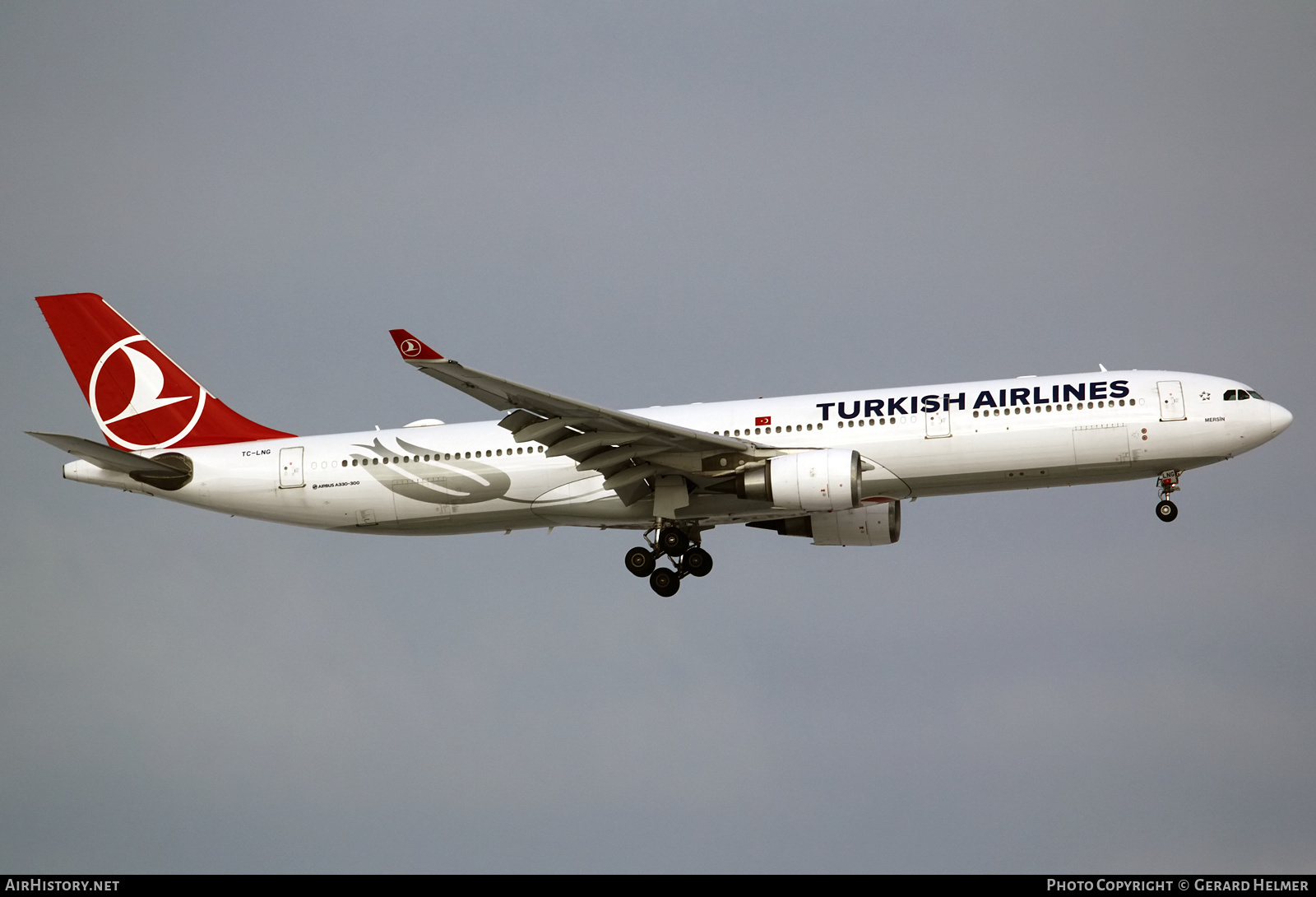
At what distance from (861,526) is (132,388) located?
21043 millimetres

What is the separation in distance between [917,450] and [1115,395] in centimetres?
508

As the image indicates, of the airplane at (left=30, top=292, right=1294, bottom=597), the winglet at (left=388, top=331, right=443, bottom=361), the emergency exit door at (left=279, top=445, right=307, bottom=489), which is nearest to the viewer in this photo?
the winglet at (left=388, top=331, right=443, bottom=361)

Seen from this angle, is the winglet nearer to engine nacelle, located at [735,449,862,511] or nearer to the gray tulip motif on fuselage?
the gray tulip motif on fuselage

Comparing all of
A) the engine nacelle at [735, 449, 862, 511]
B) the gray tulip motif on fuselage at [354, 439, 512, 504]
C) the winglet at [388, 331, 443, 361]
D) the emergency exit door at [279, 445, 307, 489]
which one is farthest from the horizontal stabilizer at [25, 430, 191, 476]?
the engine nacelle at [735, 449, 862, 511]

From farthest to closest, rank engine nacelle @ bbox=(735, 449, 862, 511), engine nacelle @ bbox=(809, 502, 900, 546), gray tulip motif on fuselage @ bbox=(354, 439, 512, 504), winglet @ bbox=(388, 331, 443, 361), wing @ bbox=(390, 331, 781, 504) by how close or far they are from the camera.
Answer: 1. engine nacelle @ bbox=(809, 502, 900, 546)
2. gray tulip motif on fuselage @ bbox=(354, 439, 512, 504)
3. engine nacelle @ bbox=(735, 449, 862, 511)
4. wing @ bbox=(390, 331, 781, 504)
5. winglet @ bbox=(388, 331, 443, 361)

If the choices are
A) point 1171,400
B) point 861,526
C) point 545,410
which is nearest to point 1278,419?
point 1171,400

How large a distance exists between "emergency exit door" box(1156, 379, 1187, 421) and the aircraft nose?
220 cm

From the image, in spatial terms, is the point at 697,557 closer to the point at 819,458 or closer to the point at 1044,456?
the point at 819,458

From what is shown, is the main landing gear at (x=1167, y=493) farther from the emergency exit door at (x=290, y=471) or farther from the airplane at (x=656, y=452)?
the emergency exit door at (x=290, y=471)

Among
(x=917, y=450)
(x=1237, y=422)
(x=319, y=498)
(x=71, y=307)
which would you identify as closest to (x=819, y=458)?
(x=917, y=450)

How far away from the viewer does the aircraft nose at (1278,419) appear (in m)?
39.6

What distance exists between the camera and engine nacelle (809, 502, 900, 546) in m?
43.7

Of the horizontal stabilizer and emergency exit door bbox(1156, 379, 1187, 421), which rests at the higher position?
emergency exit door bbox(1156, 379, 1187, 421)

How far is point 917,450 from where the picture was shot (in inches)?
1564
